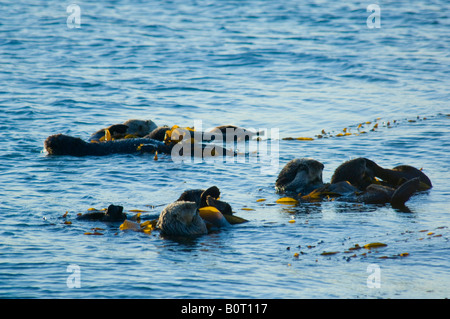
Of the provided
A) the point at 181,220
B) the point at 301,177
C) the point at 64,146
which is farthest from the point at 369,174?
the point at 64,146

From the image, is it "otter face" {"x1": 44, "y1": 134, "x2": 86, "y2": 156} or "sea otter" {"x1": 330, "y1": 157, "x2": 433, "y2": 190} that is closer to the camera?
"sea otter" {"x1": 330, "y1": 157, "x2": 433, "y2": 190}

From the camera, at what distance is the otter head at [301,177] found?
7.48 m

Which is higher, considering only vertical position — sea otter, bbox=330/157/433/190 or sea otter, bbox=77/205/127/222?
sea otter, bbox=330/157/433/190

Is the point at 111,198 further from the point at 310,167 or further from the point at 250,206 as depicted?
the point at 310,167

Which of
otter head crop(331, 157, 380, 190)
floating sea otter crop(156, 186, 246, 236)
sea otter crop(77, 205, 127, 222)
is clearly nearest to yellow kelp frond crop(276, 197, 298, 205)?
otter head crop(331, 157, 380, 190)

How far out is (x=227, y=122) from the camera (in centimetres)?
1153

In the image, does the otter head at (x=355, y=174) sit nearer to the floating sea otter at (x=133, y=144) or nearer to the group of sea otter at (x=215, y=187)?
the group of sea otter at (x=215, y=187)

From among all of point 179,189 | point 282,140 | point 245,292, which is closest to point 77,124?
point 282,140

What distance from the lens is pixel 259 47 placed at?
18031 mm

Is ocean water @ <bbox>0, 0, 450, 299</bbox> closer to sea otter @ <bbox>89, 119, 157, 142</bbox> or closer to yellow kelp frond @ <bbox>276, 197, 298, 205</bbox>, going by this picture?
yellow kelp frond @ <bbox>276, 197, 298, 205</bbox>

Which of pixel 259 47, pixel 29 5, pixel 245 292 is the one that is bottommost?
pixel 245 292

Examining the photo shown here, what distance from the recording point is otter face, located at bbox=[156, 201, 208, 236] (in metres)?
5.95

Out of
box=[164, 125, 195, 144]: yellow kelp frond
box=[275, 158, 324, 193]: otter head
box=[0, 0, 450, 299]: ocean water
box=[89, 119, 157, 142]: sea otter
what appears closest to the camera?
box=[0, 0, 450, 299]: ocean water

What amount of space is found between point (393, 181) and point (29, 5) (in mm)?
20328
